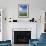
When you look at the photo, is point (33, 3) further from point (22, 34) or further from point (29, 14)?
point (22, 34)

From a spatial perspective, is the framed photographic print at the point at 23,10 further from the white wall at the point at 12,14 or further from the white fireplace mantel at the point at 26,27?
the white fireplace mantel at the point at 26,27

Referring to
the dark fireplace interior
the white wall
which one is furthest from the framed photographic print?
the dark fireplace interior

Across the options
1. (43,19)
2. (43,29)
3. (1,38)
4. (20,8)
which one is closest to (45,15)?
(43,19)

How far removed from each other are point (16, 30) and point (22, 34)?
500 millimetres

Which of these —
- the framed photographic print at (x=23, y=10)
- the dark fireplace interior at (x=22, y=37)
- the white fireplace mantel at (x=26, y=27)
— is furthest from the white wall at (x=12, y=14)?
the dark fireplace interior at (x=22, y=37)

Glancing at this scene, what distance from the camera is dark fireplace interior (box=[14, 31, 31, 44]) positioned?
930 cm

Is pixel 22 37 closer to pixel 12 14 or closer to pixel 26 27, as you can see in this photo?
pixel 26 27

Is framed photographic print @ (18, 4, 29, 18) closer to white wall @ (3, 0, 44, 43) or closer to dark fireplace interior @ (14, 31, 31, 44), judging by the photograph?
white wall @ (3, 0, 44, 43)

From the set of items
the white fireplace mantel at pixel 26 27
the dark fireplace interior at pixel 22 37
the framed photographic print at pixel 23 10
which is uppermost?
the framed photographic print at pixel 23 10

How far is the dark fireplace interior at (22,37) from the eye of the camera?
30.5 ft

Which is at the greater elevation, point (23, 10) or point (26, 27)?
point (23, 10)

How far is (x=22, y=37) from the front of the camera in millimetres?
9367

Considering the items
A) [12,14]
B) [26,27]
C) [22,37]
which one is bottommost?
[22,37]

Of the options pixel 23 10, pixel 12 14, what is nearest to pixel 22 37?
pixel 12 14
